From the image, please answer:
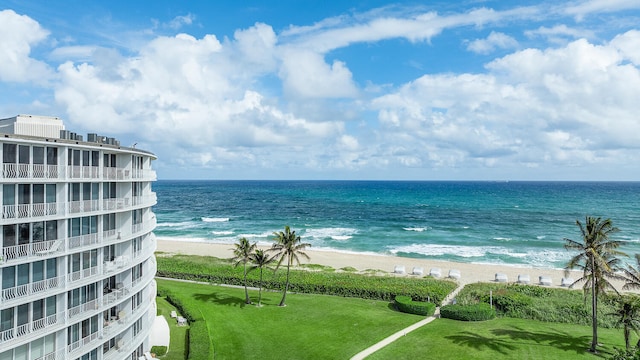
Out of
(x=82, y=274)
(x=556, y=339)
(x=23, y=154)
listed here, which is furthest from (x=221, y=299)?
(x=556, y=339)

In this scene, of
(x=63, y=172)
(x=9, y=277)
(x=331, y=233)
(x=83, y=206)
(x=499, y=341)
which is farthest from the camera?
(x=331, y=233)

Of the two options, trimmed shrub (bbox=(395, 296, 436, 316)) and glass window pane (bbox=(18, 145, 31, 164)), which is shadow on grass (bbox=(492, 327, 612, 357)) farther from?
glass window pane (bbox=(18, 145, 31, 164))

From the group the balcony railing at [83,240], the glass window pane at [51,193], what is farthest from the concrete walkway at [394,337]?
the glass window pane at [51,193]

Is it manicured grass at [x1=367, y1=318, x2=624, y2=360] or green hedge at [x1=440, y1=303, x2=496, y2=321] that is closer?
manicured grass at [x1=367, y1=318, x2=624, y2=360]

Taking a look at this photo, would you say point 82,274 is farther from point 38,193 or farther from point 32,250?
point 38,193

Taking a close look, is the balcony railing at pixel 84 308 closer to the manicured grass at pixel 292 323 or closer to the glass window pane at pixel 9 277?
the glass window pane at pixel 9 277

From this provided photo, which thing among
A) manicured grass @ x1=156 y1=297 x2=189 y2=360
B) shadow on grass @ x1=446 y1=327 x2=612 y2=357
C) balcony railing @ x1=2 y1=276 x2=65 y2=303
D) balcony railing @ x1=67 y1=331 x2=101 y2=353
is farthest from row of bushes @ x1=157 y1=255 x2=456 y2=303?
balcony railing @ x1=2 y1=276 x2=65 y2=303

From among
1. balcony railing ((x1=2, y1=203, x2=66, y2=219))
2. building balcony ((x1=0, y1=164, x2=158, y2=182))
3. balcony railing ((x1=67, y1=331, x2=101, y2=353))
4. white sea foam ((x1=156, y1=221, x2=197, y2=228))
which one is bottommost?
white sea foam ((x1=156, y1=221, x2=197, y2=228))
